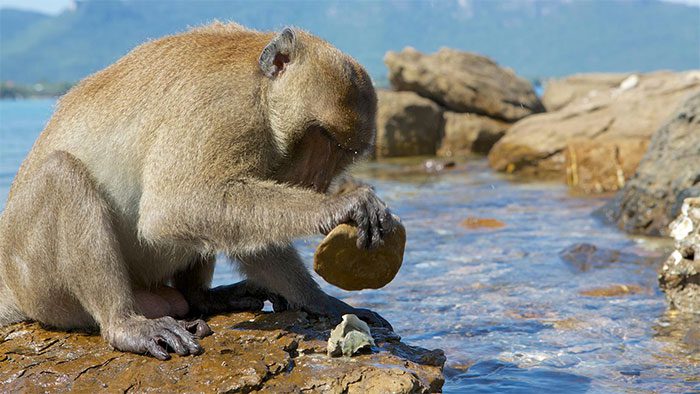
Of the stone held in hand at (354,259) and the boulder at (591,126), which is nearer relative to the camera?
the stone held in hand at (354,259)

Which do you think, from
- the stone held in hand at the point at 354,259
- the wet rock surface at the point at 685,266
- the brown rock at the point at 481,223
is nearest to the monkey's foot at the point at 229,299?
the stone held in hand at the point at 354,259

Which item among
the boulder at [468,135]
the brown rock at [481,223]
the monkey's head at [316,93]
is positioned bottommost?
the brown rock at [481,223]

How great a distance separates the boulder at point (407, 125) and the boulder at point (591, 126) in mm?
3100

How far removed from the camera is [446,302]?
26.0ft

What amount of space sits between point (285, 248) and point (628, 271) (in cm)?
488

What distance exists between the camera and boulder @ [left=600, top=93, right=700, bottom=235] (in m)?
10.0

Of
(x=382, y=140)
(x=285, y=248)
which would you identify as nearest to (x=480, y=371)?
(x=285, y=248)

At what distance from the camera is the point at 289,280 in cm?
519

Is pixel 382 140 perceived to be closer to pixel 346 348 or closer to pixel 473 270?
pixel 473 270

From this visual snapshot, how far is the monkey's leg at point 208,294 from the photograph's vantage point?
5.32 m

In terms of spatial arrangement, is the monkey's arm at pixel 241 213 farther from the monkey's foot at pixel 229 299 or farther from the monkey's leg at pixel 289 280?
the monkey's foot at pixel 229 299

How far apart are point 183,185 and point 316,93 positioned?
0.82 meters

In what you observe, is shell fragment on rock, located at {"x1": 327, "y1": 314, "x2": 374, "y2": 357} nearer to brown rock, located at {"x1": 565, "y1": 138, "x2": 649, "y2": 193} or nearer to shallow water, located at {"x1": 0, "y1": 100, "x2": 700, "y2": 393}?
shallow water, located at {"x1": 0, "y1": 100, "x2": 700, "y2": 393}

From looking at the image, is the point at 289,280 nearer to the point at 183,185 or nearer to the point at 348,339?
the point at 348,339
